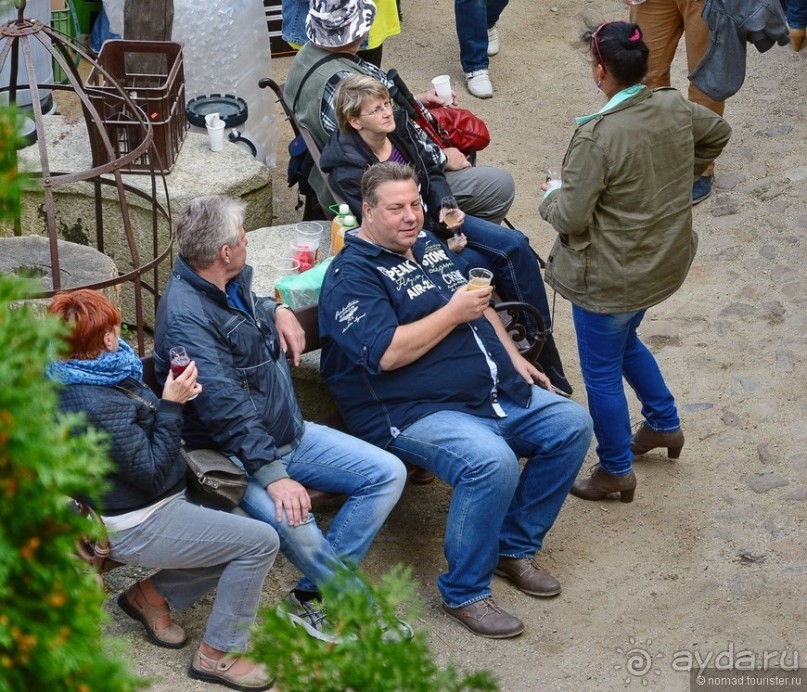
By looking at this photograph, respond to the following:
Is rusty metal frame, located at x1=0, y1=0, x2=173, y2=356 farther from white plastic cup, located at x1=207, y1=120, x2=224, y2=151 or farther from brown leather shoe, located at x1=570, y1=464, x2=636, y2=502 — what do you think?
brown leather shoe, located at x1=570, y1=464, x2=636, y2=502

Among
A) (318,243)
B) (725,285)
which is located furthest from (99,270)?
(725,285)

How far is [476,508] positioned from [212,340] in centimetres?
102

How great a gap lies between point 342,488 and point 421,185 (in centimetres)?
159

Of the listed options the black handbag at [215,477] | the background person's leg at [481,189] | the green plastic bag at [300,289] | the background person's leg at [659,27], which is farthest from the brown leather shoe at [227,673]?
the background person's leg at [659,27]

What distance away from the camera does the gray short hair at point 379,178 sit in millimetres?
3859

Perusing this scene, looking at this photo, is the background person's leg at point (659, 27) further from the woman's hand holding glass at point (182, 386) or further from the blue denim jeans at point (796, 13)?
the woman's hand holding glass at point (182, 386)

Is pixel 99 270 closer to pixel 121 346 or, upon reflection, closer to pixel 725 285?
pixel 121 346

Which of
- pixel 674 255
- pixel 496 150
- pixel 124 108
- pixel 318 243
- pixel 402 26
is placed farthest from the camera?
pixel 402 26

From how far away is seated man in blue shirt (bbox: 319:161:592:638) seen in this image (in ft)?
12.2

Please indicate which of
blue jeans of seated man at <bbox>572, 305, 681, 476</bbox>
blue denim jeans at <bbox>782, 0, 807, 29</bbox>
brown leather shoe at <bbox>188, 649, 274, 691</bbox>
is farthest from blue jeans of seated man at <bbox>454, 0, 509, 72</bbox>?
brown leather shoe at <bbox>188, 649, 274, 691</bbox>

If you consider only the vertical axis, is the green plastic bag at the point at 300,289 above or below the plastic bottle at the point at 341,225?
below

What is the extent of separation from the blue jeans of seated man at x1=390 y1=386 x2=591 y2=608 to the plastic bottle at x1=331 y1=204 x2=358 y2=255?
0.99m

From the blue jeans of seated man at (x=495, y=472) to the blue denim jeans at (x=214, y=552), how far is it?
641mm

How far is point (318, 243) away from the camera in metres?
4.80
